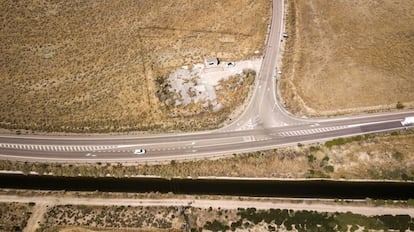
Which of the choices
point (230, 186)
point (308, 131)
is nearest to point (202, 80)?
point (308, 131)

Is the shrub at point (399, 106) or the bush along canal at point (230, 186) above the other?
the shrub at point (399, 106)

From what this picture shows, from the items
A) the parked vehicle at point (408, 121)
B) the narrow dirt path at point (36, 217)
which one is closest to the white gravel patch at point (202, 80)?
the parked vehicle at point (408, 121)

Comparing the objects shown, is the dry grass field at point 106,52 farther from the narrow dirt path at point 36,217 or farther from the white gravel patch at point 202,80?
the narrow dirt path at point 36,217

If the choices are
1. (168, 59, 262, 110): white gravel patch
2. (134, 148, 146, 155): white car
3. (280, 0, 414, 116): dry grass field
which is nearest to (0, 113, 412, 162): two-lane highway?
(134, 148, 146, 155): white car

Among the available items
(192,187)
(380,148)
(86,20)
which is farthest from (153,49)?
(380,148)

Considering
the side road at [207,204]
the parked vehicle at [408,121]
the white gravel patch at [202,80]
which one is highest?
the white gravel patch at [202,80]

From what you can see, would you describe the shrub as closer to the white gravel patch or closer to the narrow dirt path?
the white gravel patch
